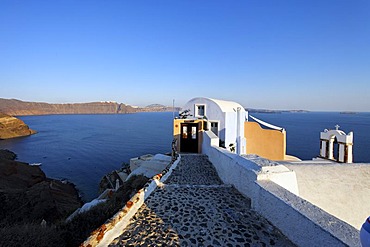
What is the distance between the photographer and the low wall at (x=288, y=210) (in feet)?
7.26

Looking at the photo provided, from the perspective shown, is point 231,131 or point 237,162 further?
point 231,131

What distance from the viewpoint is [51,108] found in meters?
181

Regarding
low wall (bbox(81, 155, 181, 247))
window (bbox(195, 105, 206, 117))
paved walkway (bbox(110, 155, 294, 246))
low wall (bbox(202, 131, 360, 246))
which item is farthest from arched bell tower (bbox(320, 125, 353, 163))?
low wall (bbox(81, 155, 181, 247))

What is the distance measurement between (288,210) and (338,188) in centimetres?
328

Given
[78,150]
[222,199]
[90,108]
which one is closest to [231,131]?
[222,199]

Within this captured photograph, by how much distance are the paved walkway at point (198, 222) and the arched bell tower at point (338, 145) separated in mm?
10565

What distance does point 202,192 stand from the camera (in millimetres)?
4941

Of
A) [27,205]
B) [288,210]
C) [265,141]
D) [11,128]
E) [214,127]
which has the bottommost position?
[27,205]

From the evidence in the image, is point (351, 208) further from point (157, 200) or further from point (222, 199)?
point (157, 200)

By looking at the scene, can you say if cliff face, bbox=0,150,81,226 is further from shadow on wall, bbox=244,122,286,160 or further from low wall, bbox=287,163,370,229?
shadow on wall, bbox=244,122,286,160

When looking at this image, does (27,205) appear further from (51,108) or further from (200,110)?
(51,108)

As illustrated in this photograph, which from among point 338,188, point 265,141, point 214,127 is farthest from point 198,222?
point 265,141

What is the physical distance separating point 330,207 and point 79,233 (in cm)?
576

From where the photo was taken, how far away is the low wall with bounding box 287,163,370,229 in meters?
4.96
